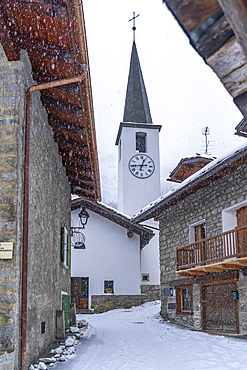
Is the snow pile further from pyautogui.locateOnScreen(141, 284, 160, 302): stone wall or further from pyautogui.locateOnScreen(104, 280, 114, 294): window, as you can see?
pyautogui.locateOnScreen(141, 284, 160, 302): stone wall

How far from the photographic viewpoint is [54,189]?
8.11 metres

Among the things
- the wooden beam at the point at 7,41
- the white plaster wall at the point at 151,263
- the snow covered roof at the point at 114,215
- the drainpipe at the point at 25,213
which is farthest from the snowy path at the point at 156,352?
the white plaster wall at the point at 151,263

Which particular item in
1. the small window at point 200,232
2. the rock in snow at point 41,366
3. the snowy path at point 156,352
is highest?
the small window at point 200,232

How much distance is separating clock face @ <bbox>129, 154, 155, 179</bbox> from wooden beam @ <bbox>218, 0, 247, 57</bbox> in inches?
1003

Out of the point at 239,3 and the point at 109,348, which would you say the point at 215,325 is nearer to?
the point at 109,348

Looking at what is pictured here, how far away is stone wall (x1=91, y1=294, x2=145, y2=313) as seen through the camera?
60.4 ft

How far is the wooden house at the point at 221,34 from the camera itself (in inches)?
59.2

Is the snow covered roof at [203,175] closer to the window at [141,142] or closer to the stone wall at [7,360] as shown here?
the stone wall at [7,360]

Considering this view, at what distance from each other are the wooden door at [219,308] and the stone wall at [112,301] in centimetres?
803

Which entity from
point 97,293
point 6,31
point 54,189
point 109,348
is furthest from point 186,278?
point 6,31

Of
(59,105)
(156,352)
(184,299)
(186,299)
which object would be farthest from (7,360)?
(184,299)

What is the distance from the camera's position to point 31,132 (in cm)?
557

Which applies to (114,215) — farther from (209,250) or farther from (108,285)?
(209,250)

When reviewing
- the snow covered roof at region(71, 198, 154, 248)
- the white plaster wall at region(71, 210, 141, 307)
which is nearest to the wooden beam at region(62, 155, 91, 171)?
the snow covered roof at region(71, 198, 154, 248)
